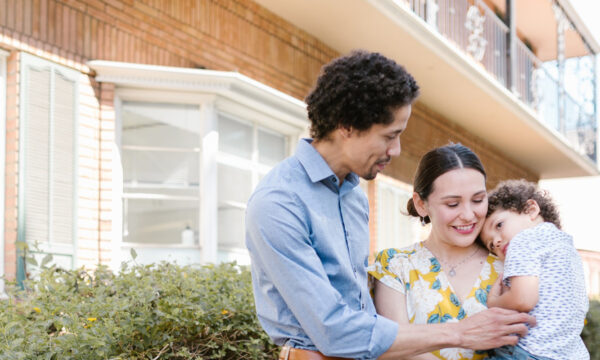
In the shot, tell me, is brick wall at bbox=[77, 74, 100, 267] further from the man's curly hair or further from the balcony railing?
the man's curly hair

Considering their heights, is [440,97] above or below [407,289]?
above

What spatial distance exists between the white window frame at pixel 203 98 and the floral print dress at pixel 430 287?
4.61 metres

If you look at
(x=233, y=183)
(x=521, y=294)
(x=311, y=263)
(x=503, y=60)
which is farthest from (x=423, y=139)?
(x=311, y=263)

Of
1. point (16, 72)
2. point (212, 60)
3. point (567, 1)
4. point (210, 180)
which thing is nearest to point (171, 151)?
point (210, 180)

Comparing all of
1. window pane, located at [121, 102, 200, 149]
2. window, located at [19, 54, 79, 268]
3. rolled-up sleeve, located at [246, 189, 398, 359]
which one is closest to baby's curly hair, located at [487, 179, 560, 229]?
rolled-up sleeve, located at [246, 189, 398, 359]

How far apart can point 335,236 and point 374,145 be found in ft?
1.11

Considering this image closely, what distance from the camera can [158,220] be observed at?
786cm

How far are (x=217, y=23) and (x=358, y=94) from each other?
6.18 metres

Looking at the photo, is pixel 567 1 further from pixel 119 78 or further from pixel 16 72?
pixel 16 72

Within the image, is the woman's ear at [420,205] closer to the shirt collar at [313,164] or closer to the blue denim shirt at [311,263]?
the blue denim shirt at [311,263]

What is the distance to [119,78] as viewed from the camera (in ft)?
24.2

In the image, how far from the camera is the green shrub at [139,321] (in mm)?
3586

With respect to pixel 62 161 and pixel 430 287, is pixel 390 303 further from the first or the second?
pixel 62 161

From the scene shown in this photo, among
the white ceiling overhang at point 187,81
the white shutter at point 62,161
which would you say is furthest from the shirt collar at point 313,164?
the white ceiling overhang at point 187,81
